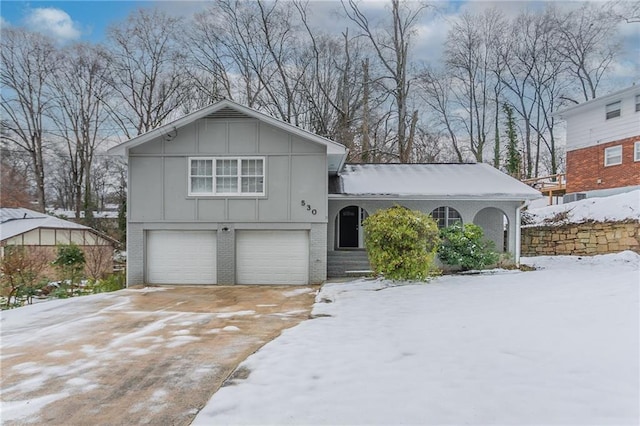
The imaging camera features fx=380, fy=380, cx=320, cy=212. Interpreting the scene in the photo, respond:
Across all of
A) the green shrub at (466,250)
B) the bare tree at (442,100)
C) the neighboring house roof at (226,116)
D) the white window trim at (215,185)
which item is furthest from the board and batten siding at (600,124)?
the white window trim at (215,185)

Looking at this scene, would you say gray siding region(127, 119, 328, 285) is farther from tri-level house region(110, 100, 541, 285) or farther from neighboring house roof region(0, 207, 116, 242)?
neighboring house roof region(0, 207, 116, 242)

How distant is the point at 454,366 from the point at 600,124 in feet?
62.1

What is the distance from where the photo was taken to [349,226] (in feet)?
48.2

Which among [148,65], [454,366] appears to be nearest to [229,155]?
[454,366]

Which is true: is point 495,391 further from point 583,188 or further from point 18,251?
point 583,188

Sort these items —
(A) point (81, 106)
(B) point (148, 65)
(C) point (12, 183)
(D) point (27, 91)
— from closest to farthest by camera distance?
(B) point (148, 65) < (D) point (27, 91) < (A) point (81, 106) < (C) point (12, 183)

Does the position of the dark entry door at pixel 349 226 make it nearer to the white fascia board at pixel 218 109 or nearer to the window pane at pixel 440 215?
the window pane at pixel 440 215

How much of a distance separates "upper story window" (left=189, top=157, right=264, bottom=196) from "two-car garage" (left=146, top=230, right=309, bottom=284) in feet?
4.20

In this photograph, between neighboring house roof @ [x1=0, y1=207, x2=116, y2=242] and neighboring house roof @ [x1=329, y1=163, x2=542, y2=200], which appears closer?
neighboring house roof @ [x1=329, y1=163, x2=542, y2=200]

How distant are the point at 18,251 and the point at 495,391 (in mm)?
14101

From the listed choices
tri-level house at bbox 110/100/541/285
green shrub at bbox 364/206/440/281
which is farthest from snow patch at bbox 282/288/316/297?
green shrub at bbox 364/206/440/281

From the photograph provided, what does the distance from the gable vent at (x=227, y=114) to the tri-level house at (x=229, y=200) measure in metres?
0.03

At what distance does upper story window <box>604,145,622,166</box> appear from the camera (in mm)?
17000

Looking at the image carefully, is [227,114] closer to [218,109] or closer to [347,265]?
[218,109]
